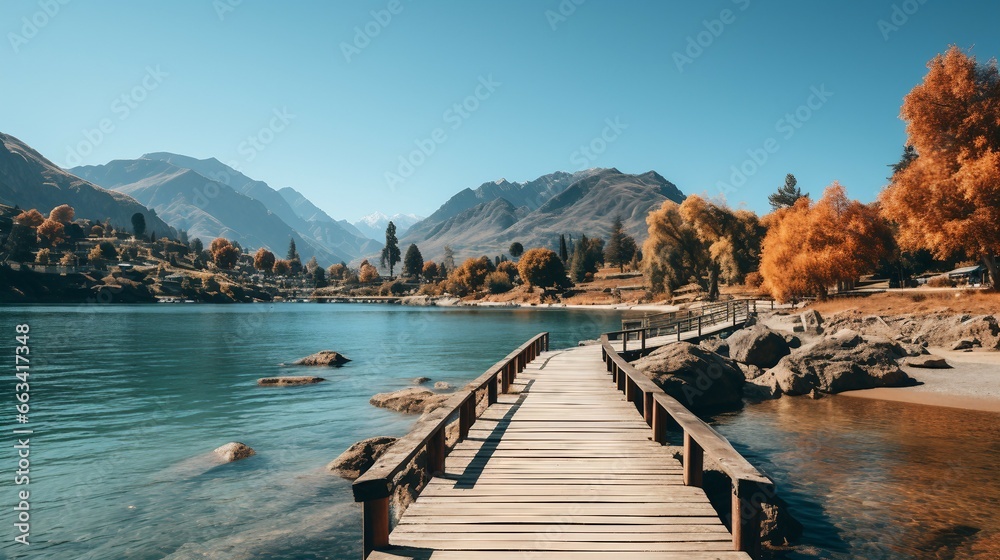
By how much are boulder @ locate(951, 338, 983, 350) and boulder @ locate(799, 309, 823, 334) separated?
697 cm

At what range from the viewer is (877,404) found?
1962 centimetres

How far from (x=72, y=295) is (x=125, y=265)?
30825 millimetres

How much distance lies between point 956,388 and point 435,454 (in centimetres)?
2287

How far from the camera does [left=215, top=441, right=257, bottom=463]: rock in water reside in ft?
48.4

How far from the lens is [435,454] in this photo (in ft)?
24.7

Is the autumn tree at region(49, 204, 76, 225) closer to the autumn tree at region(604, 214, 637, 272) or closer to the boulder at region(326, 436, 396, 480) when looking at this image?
the autumn tree at region(604, 214, 637, 272)

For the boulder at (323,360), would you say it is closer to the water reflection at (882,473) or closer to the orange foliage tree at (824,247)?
the water reflection at (882,473)

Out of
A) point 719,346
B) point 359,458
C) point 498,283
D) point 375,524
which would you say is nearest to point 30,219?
point 498,283

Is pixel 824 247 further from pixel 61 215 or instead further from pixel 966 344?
pixel 61 215

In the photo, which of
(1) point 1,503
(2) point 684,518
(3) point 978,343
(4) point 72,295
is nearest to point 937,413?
(3) point 978,343

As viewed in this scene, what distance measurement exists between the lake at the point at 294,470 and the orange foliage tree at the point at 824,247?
28433mm

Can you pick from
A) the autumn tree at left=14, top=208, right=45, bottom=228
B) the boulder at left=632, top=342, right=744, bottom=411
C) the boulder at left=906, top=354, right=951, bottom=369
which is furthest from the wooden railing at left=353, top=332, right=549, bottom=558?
the autumn tree at left=14, top=208, right=45, bottom=228

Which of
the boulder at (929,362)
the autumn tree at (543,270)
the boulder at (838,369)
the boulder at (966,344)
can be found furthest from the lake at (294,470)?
the autumn tree at (543,270)

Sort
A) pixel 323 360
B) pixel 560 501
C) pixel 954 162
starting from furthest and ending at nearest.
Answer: pixel 323 360
pixel 954 162
pixel 560 501
